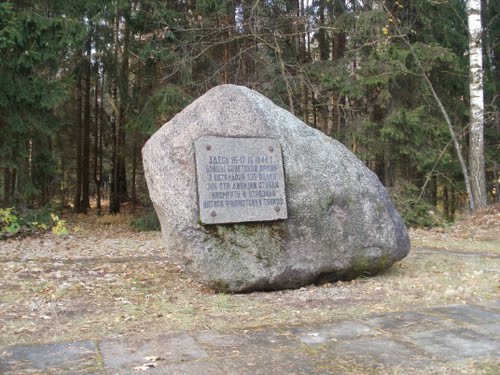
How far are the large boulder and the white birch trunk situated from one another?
773 cm

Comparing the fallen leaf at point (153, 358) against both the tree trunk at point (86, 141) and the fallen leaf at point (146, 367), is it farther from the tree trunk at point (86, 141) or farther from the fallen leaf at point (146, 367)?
the tree trunk at point (86, 141)

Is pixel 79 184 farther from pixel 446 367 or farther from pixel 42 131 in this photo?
pixel 446 367

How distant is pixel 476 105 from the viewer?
12.8m

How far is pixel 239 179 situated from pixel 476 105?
925 centimetres

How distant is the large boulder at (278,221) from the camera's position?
535cm

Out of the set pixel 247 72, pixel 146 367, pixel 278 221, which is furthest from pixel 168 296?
pixel 247 72

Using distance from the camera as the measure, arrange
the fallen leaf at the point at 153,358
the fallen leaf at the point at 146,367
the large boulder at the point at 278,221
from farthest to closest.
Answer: the large boulder at the point at 278,221 → the fallen leaf at the point at 153,358 → the fallen leaf at the point at 146,367

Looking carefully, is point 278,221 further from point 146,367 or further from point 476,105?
point 476,105

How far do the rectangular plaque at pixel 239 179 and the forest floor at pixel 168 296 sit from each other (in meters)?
0.85

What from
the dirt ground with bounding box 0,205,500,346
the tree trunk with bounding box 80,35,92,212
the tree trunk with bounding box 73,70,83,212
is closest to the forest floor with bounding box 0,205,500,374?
the dirt ground with bounding box 0,205,500,346

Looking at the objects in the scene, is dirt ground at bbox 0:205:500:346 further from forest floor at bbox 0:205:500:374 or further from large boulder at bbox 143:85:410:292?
large boulder at bbox 143:85:410:292

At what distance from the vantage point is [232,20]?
46.0ft

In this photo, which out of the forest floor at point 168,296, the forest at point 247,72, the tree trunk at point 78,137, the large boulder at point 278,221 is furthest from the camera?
the tree trunk at point 78,137

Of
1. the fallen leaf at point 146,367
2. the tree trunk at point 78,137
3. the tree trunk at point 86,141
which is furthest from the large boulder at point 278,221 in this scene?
the tree trunk at point 78,137
